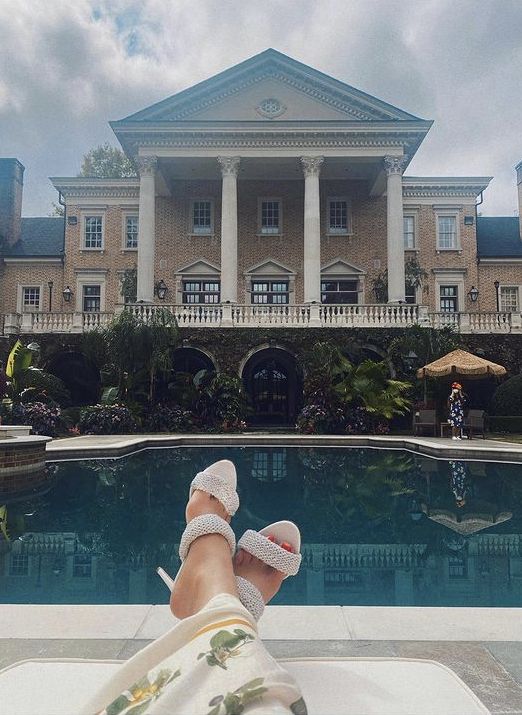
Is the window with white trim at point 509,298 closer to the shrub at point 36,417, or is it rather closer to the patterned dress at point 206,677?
the shrub at point 36,417

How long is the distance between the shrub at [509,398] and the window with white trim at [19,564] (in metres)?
17.3

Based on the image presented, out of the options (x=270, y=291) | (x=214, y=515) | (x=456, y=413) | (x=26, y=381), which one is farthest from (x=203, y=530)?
(x=270, y=291)

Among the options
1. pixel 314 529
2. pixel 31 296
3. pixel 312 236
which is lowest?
pixel 314 529

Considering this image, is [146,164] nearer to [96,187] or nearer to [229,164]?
[229,164]

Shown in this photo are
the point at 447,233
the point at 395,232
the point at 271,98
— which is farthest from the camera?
the point at 447,233

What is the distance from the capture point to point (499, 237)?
102 feet

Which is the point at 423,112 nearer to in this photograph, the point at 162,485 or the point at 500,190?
the point at 500,190

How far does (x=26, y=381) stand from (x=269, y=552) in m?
17.7

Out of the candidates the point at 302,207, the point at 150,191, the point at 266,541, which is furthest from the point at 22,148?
the point at 266,541

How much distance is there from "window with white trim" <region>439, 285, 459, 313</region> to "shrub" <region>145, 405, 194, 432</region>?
16342 mm

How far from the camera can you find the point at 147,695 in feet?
4.22

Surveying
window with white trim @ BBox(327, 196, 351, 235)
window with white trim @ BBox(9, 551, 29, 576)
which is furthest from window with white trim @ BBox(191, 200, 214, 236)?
window with white trim @ BBox(9, 551, 29, 576)

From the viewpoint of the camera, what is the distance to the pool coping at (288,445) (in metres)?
12.3

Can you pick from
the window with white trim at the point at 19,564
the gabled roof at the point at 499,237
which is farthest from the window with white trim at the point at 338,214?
the window with white trim at the point at 19,564
